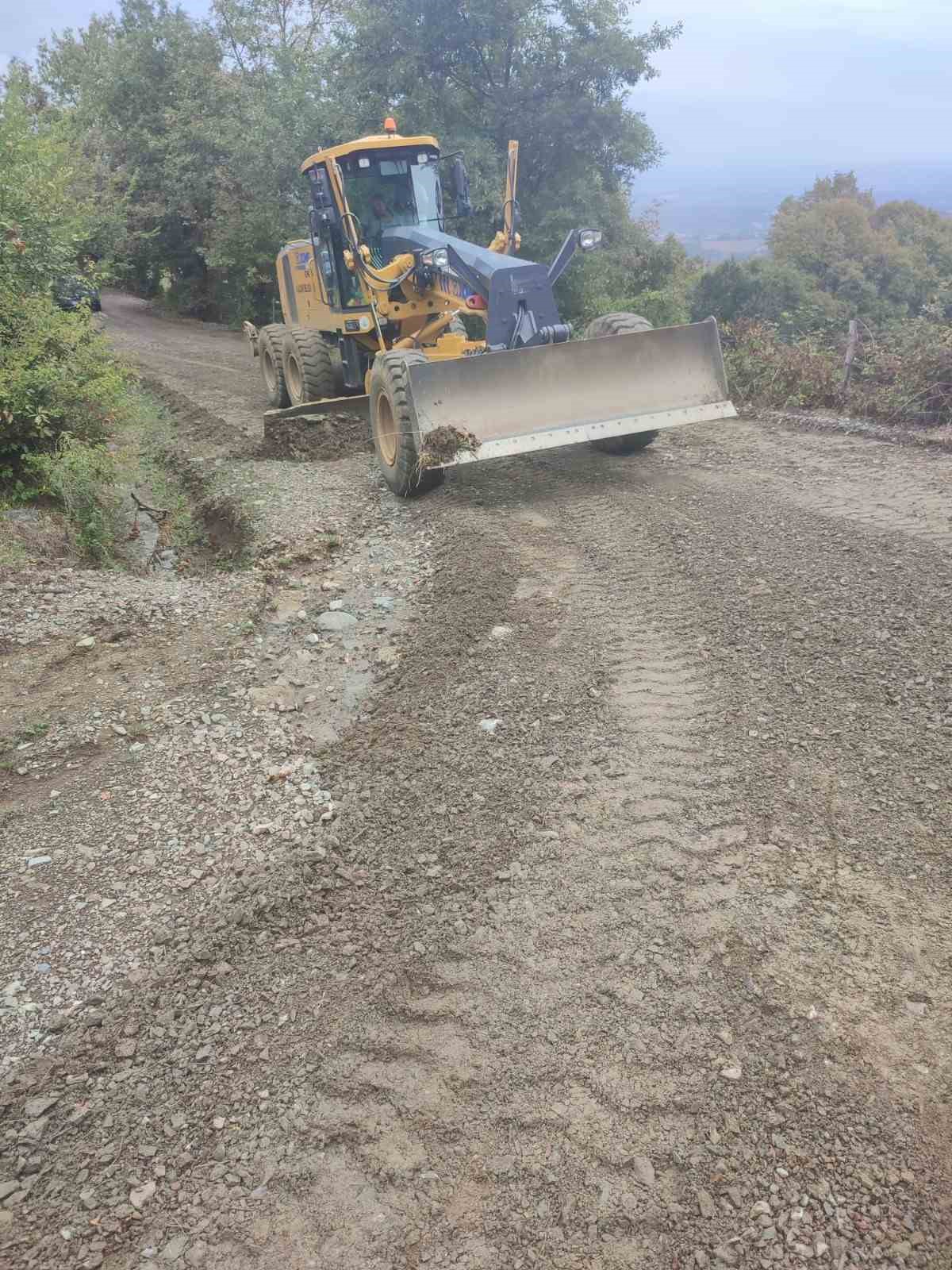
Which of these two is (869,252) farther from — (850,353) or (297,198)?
(850,353)

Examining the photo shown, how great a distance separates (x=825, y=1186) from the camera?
2.07 meters

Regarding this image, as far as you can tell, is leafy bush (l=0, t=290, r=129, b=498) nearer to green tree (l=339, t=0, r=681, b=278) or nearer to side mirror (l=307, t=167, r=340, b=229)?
side mirror (l=307, t=167, r=340, b=229)

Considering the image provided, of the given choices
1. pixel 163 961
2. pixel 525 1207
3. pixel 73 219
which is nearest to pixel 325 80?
pixel 73 219

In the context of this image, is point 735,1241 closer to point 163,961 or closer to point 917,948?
point 917,948

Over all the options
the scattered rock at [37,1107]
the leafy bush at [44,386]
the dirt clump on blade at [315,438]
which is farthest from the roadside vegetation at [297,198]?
the scattered rock at [37,1107]

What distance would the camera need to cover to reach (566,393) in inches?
251

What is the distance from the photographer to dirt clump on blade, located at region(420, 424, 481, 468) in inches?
238

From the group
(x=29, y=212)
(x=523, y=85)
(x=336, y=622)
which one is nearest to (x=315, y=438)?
(x=29, y=212)

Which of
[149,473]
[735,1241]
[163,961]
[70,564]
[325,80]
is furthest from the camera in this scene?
[325,80]

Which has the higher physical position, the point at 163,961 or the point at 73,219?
the point at 73,219

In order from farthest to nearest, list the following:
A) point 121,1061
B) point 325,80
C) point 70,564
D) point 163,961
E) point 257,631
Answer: point 325,80 → point 70,564 → point 257,631 → point 163,961 → point 121,1061

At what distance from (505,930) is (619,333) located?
18.1ft

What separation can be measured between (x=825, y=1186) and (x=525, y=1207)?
726mm

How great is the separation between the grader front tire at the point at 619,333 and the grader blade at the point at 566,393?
54cm
